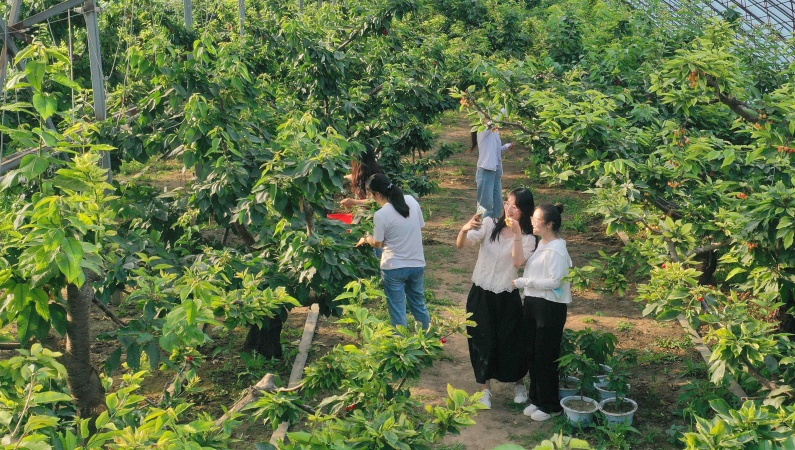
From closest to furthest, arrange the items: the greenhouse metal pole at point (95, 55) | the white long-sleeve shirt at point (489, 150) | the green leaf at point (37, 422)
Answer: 1. the green leaf at point (37, 422)
2. the greenhouse metal pole at point (95, 55)
3. the white long-sleeve shirt at point (489, 150)

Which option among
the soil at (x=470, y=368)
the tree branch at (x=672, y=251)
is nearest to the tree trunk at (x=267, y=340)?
the soil at (x=470, y=368)

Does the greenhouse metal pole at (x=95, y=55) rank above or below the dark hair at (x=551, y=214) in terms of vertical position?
above

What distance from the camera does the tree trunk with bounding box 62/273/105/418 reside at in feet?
13.0

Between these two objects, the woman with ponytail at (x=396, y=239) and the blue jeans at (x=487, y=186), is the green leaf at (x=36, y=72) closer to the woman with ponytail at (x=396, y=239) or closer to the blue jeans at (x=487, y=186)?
the woman with ponytail at (x=396, y=239)

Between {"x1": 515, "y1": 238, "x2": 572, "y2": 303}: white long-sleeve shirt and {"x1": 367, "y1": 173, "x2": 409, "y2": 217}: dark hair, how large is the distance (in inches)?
41.3

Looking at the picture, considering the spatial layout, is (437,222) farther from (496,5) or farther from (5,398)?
(5,398)

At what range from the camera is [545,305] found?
5785 mm

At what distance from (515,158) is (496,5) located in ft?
8.53

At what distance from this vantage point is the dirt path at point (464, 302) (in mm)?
5828

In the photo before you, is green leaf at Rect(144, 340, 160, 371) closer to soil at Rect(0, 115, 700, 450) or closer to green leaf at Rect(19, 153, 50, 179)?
green leaf at Rect(19, 153, 50, 179)

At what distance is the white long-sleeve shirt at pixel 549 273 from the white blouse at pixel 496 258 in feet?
0.27

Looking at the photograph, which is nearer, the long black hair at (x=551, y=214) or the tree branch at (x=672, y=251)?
the tree branch at (x=672, y=251)

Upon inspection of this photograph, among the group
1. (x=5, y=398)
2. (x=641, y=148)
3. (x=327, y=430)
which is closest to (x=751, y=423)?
(x=327, y=430)

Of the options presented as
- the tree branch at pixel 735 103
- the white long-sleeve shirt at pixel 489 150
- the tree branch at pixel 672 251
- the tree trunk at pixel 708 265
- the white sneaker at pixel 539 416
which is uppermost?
the tree branch at pixel 735 103
